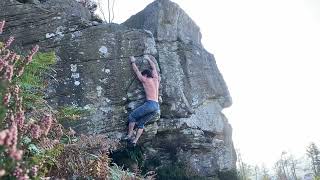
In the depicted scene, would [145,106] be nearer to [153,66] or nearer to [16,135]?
[153,66]

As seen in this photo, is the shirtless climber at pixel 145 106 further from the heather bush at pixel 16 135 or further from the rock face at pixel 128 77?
the heather bush at pixel 16 135

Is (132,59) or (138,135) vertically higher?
(132,59)

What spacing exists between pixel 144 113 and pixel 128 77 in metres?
1.08

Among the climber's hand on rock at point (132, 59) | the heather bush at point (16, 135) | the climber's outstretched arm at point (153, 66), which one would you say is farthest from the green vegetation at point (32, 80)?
the climber's outstretched arm at point (153, 66)

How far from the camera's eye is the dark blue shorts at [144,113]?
9828 mm

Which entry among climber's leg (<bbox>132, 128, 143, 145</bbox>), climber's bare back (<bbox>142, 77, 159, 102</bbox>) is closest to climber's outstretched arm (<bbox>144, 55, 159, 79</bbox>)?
climber's bare back (<bbox>142, 77, 159, 102</bbox>)

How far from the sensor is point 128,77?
33.9 feet

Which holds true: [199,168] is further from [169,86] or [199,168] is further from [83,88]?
[83,88]

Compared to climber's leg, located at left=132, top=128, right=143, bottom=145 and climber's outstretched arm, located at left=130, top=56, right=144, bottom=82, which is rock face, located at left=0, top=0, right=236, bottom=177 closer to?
climber's outstretched arm, located at left=130, top=56, right=144, bottom=82

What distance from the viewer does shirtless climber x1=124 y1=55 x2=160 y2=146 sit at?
387 inches

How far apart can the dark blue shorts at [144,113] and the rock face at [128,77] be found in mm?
255

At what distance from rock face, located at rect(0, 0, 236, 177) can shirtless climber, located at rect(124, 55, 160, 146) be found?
234 mm

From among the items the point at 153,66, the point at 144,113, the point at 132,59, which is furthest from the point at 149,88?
the point at 132,59

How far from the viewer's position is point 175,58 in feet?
41.3
